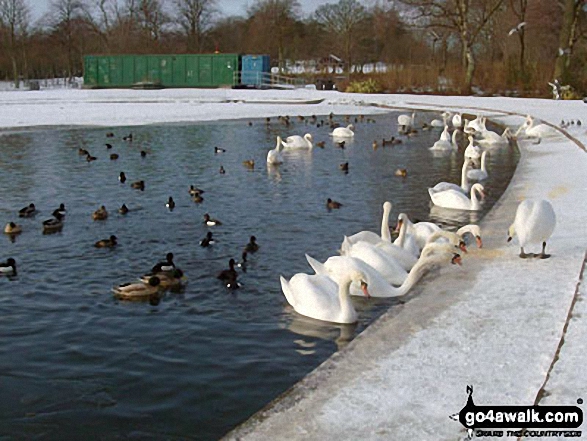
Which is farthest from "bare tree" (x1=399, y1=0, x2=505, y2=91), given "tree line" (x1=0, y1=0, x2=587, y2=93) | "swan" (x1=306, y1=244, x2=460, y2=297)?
"swan" (x1=306, y1=244, x2=460, y2=297)

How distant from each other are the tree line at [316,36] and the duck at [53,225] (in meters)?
41.8

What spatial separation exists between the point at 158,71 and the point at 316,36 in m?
33.3

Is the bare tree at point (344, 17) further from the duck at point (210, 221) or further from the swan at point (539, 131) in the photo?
the duck at point (210, 221)

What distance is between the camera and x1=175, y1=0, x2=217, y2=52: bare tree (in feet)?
285

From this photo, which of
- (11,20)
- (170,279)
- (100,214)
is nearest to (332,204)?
(100,214)

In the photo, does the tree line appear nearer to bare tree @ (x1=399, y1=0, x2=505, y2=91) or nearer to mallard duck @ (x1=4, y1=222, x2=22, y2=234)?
bare tree @ (x1=399, y1=0, x2=505, y2=91)

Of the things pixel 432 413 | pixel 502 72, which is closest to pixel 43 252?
pixel 432 413

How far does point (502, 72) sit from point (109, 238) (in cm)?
4303

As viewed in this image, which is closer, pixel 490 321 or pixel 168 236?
pixel 490 321

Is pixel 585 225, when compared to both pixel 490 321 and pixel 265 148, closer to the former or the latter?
pixel 490 321

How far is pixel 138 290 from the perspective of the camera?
9102 mm

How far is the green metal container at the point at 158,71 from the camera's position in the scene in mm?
64062

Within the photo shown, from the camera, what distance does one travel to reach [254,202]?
49.1 feet

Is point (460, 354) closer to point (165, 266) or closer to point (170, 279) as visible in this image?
point (170, 279)
